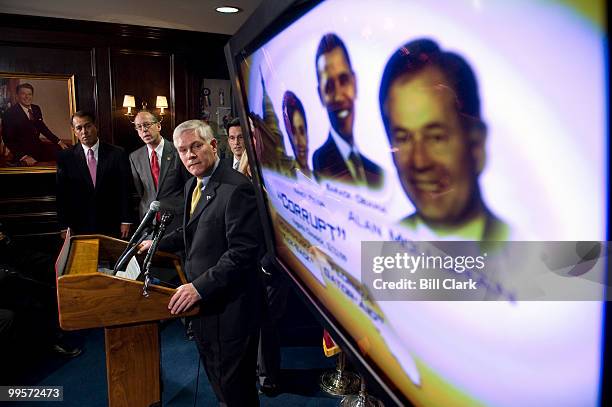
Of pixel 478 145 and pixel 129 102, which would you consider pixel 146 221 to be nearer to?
pixel 478 145

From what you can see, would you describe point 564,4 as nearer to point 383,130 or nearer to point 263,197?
point 383,130

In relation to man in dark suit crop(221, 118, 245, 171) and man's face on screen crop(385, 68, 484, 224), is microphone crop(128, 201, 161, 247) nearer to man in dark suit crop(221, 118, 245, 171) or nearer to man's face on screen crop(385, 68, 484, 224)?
man in dark suit crop(221, 118, 245, 171)

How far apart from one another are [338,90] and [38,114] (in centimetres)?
530

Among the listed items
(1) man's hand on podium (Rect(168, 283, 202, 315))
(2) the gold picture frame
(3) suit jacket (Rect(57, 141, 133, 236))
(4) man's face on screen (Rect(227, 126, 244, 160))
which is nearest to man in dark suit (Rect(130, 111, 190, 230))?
(3) suit jacket (Rect(57, 141, 133, 236))

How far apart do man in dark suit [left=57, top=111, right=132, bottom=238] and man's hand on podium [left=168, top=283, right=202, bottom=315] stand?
250 centimetres

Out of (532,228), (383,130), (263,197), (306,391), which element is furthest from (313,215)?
(306,391)

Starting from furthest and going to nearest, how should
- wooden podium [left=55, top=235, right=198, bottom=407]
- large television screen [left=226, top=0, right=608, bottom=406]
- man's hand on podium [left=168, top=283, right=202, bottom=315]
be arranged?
man's hand on podium [left=168, top=283, right=202, bottom=315], wooden podium [left=55, top=235, right=198, bottom=407], large television screen [left=226, top=0, right=608, bottom=406]

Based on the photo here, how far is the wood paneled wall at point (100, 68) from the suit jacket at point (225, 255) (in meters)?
3.89

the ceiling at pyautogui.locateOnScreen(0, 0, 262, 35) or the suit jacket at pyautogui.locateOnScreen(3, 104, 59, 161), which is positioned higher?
the ceiling at pyautogui.locateOnScreen(0, 0, 262, 35)

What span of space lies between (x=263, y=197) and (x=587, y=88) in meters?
1.26

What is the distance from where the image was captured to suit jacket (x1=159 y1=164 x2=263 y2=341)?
1.96 meters

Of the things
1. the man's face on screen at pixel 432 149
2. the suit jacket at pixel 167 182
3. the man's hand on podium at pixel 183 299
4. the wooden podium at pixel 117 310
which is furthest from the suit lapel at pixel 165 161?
the man's face on screen at pixel 432 149

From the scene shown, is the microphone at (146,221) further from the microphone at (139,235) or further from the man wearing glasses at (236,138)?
the man wearing glasses at (236,138)

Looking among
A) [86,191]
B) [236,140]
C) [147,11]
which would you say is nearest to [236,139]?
[236,140]
